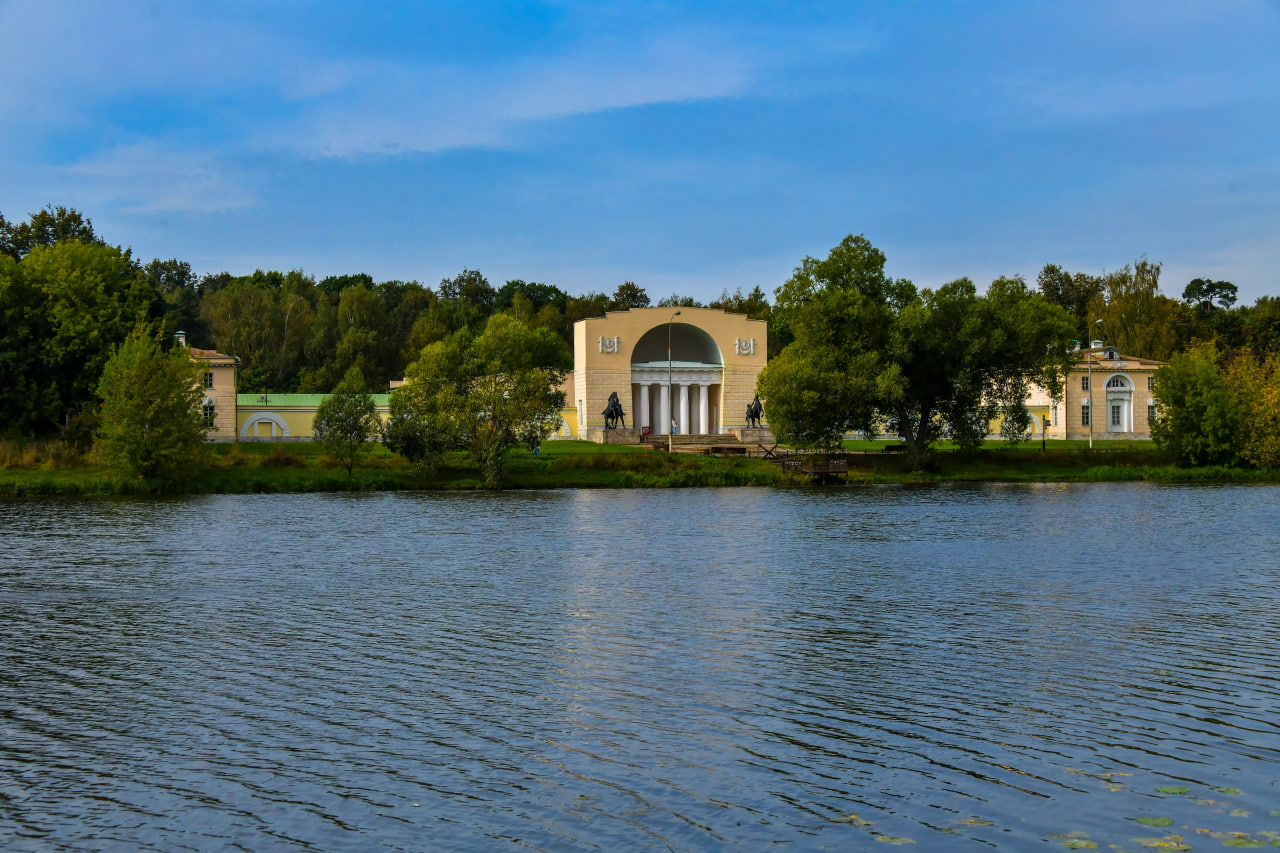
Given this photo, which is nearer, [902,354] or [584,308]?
[902,354]

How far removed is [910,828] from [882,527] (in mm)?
28729

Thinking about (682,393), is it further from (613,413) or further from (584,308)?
(584,308)

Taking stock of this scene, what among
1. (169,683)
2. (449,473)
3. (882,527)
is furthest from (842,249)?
(169,683)

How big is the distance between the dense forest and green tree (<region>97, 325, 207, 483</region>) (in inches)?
319

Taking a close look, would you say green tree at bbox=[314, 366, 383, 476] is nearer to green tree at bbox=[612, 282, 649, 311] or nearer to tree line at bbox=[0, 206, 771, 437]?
tree line at bbox=[0, 206, 771, 437]

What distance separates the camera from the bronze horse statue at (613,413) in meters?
83.1

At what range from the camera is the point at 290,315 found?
391 feet

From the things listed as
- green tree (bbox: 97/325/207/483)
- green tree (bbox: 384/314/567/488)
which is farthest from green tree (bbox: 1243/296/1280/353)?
green tree (bbox: 97/325/207/483)

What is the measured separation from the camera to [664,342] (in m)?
93.2

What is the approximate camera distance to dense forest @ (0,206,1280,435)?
6281 centimetres

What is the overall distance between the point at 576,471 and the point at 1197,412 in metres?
35.3

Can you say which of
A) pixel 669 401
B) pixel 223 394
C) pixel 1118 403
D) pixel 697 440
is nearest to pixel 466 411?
pixel 697 440

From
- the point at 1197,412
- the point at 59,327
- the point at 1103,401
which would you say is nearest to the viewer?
the point at 59,327

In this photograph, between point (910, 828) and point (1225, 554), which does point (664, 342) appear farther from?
point (910, 828)
